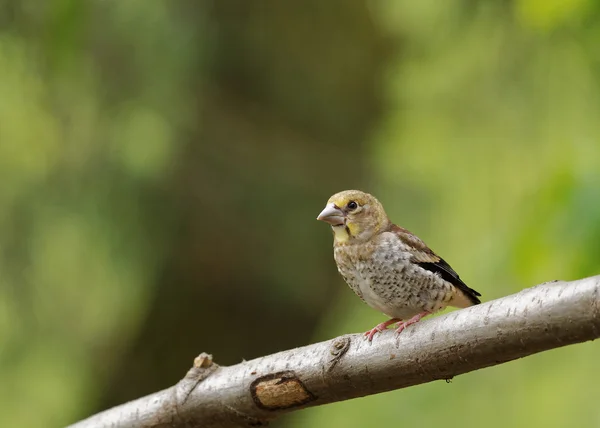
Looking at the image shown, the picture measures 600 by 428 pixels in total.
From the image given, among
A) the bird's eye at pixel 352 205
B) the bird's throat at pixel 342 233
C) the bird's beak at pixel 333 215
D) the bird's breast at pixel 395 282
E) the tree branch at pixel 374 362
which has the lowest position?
the tree branch at pixel 374 362

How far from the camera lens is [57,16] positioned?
14.5ft

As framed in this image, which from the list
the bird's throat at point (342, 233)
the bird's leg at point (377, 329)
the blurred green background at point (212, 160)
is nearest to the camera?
the bird's leg at point (377, 329)

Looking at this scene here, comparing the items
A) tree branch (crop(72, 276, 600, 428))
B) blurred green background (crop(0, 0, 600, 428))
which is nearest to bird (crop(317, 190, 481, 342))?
tree branch (crop(72, 276, 600, 428))

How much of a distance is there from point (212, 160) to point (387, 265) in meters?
2.65

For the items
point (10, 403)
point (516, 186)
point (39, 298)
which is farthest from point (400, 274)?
point (10, 403)

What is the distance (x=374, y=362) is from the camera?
2904 millimetres

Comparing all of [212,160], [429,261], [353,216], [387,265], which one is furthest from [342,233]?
[212,160]

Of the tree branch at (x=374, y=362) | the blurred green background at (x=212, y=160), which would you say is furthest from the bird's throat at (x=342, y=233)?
the blurred green background at (x=212, y=160)

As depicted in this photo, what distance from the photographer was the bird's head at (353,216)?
3.66m

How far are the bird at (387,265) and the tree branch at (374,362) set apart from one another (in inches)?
18.0

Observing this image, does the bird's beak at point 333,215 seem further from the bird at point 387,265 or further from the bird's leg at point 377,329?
the bird's leg at point 377,329

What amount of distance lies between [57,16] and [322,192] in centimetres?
218

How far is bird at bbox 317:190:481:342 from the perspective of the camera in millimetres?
3508

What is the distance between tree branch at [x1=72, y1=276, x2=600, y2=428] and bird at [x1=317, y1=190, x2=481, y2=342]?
46cm
